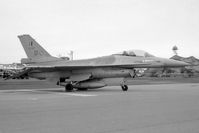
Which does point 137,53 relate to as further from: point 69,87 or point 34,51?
point 34,51

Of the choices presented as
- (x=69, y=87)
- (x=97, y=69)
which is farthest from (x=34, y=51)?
(x=97, y=69)

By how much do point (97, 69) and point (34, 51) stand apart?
4608 mm

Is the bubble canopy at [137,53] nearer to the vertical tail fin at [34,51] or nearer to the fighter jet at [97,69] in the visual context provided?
the fighter jet at [97,69]

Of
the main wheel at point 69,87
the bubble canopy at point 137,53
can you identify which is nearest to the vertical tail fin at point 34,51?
the main wheel at point 69,87

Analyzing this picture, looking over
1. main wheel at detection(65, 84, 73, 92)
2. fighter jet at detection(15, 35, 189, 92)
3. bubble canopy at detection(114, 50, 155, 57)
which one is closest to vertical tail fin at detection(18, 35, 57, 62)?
fighter jet at detection(15, 35, 189, 92)

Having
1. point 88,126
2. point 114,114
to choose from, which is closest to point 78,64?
point 114,114

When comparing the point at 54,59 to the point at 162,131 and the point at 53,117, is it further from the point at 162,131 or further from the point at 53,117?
the point at 162,131

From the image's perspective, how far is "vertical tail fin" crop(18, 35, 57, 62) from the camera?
1950cm

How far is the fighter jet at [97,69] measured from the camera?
57.9ft

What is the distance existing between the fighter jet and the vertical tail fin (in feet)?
0.97

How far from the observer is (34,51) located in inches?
771

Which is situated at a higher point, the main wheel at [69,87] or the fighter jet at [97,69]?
the fighter jet at [97,69]

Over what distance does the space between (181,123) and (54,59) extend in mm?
14361

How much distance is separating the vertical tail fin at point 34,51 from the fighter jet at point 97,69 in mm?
295
